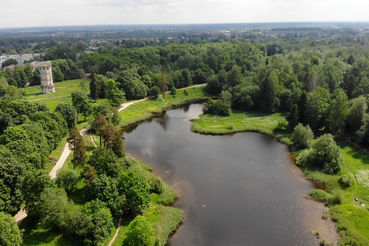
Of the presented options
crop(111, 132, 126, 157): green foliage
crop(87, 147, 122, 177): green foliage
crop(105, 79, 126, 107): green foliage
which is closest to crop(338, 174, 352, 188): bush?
crop(87, 147, 122, 177): green foliage

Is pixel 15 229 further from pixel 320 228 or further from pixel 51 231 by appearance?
pixel 320 228

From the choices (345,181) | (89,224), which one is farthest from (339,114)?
(89,224)

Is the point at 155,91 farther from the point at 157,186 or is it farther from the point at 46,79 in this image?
the point at 157,186

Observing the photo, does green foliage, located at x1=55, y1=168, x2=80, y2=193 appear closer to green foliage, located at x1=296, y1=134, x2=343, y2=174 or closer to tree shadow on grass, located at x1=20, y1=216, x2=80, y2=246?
tree shadow on grass, located at x1=20, y1=216, x2=80, y2=246

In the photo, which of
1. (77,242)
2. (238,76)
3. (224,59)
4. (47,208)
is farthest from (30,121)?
(224,59)

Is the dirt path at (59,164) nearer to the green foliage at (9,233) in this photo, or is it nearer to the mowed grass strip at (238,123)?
the green foliage at (9,233)

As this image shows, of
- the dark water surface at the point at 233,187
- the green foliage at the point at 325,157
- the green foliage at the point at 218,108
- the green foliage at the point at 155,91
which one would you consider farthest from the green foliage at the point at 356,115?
the green foliage at the point at 155,91
